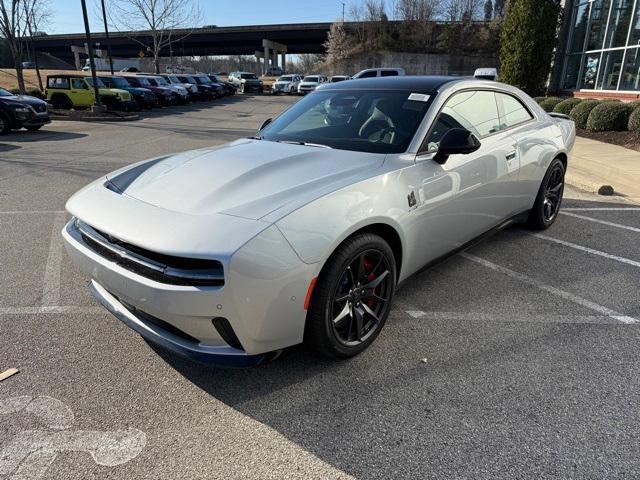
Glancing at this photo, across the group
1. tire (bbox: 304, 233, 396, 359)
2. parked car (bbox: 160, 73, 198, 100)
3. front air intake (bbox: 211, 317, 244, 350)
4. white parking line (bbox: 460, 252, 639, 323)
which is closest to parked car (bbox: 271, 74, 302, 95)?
parked car (bbox: 160, 73, 198, 100)

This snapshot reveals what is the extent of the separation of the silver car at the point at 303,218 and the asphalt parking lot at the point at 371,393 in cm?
33

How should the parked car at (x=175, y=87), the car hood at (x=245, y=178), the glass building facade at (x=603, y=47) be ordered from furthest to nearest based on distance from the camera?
the parked car at (x=175, y=87)
the glass building facade at (x=603, y=47)
the car hood at (x=245, y=178)

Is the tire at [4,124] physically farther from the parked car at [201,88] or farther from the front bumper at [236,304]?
the parked car at [201,88]

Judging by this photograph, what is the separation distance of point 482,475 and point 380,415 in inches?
21.6

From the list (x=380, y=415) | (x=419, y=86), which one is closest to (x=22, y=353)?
(x=380, y=415)

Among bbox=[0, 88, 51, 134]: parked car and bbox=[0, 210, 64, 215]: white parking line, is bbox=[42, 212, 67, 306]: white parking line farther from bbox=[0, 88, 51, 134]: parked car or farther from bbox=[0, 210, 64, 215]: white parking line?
bbox=[0, 88, 51, 134]: parked car

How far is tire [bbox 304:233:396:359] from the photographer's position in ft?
8.13

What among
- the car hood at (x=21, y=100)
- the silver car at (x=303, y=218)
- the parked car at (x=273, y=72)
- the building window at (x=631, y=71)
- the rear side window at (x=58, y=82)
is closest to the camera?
the silver car at (x=303, y=218)

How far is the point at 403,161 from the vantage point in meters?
3.04

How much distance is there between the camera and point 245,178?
279 cm

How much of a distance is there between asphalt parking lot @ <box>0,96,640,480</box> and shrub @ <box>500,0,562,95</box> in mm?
17409

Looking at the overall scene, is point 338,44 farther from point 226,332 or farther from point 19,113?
point 226,332

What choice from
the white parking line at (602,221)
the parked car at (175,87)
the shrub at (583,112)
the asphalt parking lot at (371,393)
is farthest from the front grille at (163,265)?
the parked car at (175,87)

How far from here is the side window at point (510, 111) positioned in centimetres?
424
